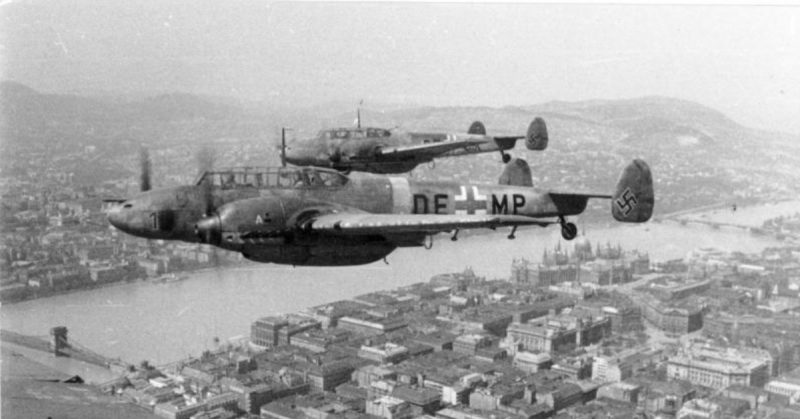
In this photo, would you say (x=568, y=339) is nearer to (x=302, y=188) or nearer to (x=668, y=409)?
(x=668, y=409)

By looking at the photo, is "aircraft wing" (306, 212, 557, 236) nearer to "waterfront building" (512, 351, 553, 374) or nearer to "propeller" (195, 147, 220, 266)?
"propeller" (195, 147, 220, 266)

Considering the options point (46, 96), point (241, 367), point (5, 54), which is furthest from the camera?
point (241, 367)

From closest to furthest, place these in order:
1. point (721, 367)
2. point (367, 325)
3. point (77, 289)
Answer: point (77, 289) → point (721, 367) → point (367, 325)

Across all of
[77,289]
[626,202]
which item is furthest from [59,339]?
[626,202]

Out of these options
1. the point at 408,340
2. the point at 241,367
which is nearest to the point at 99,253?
the point at 241,367

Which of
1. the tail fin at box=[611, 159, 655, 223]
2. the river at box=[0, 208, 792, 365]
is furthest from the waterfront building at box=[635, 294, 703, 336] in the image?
the tail fin at box=[611, 159, 655, 223]

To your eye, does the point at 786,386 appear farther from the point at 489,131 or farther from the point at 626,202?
the point at 626,202
